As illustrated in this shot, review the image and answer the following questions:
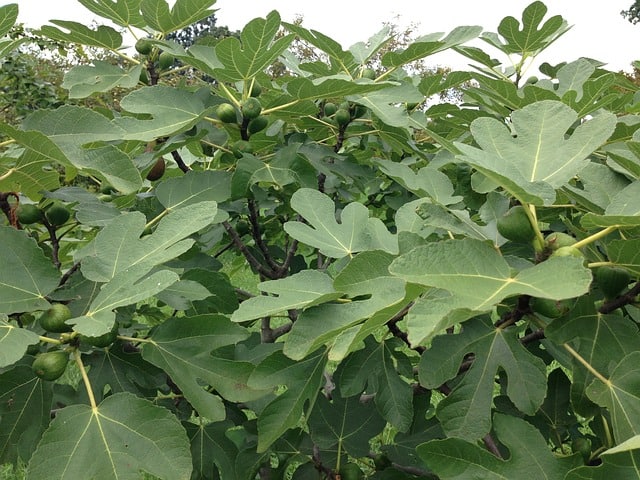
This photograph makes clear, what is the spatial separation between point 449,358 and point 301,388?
271 millimetres

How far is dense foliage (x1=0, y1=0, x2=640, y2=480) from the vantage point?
922mm

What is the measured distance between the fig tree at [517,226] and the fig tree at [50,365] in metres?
0.76

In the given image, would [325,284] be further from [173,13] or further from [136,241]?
[173,13]

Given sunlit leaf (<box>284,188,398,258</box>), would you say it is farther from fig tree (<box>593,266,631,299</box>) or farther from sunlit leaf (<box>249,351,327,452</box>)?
fig tree (<box>593,266,631,299</box>)

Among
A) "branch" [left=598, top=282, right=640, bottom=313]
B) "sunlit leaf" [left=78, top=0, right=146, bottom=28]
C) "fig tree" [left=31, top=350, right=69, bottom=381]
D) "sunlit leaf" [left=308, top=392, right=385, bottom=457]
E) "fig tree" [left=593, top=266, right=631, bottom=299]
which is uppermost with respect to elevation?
"sunlit leaf" [left=78, top=0, right=146, bottom=28]

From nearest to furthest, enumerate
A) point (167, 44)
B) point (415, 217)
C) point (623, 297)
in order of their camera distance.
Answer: point (623, 297) → point (415, 217) → point (167, 44)

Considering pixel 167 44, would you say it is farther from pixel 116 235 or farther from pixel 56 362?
pixel 56 362

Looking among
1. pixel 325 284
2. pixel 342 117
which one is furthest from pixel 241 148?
pixel 325 284

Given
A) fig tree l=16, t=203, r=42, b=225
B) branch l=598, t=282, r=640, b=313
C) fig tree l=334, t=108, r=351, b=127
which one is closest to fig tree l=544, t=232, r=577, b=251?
branch l=598, t=282, r=640, b=313

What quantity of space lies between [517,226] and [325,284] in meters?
0.33

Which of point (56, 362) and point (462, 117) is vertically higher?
point (462, 117)

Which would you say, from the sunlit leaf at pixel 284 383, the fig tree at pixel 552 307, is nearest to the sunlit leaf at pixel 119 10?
the sunlit leaf at pixel 284 383

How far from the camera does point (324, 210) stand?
1270mm

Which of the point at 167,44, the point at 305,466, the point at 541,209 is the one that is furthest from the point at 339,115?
the point at 305,466
